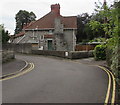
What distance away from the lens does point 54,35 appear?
4288cm

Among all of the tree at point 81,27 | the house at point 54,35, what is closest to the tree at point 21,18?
the tree at point 81,27

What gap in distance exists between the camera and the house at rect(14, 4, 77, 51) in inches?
1678

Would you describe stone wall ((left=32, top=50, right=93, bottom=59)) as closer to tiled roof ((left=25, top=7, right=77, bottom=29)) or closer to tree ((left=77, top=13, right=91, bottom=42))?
tiled roof ((left=25, top=7, right=77, bottom=29))

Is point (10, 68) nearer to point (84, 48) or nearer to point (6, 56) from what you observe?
point (6, 56)

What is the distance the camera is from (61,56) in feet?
99.5

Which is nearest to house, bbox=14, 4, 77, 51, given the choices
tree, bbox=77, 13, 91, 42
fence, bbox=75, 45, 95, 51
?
fence, bbox=75, 45, 95, 51

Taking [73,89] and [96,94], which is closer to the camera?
[96,94]

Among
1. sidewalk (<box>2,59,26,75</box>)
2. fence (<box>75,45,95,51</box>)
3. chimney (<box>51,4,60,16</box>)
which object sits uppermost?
chimney (<box>51,4,60,16</box>)

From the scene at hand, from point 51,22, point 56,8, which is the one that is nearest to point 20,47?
point 51,22

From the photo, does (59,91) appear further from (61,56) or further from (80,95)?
(61,56)

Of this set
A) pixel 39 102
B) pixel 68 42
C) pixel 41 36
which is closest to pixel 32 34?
pixel 41 36

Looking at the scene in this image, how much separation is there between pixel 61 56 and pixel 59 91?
71.3 feet

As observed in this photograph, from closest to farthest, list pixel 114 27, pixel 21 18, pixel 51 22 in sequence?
pixel 114 27 < pixel 51 22 < pixel 21 18

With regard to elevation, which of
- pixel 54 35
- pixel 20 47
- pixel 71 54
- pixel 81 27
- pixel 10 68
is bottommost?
pixel 10 68
